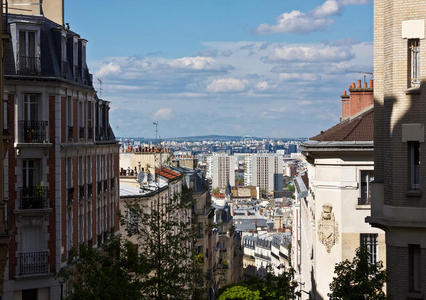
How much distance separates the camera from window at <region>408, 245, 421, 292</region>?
23078 mm

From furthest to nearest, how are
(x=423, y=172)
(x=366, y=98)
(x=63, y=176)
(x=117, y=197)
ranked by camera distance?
(x=117, y=197) < (x=366, y=98) < (x=63, y=176) < (x=423, y=172)

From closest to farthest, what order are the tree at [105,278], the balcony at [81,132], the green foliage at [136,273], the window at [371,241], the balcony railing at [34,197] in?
1. the tree at [105,278]
2. the green foliage at [136,273]
3. the window at [371,241]
4. the balcony railing at [34,197]
5. the balcony at [81,132]

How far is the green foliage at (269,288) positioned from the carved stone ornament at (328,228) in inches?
79.3

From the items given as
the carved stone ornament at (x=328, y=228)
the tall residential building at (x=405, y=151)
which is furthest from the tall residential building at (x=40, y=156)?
the tall residential building at (x=405, y=151)

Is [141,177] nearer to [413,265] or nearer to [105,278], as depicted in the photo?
[105,278]

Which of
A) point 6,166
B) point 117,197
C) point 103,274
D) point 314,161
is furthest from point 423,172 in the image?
point 117,197

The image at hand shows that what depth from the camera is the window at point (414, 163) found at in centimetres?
2345

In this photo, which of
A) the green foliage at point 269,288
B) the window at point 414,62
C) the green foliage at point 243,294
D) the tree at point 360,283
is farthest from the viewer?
the green foliage at point 243,294

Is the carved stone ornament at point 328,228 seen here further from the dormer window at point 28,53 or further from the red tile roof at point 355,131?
the dormer window at point 28,53

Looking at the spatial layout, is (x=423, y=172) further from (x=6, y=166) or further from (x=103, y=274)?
(x=6, y=166)

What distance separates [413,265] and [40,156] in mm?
20038

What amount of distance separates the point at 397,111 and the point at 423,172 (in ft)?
6.16

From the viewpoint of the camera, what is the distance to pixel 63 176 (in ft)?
131

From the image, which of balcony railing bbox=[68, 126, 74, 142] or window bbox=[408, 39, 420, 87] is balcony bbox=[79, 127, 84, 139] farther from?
window bbox=[408, 39, 420, 87]
